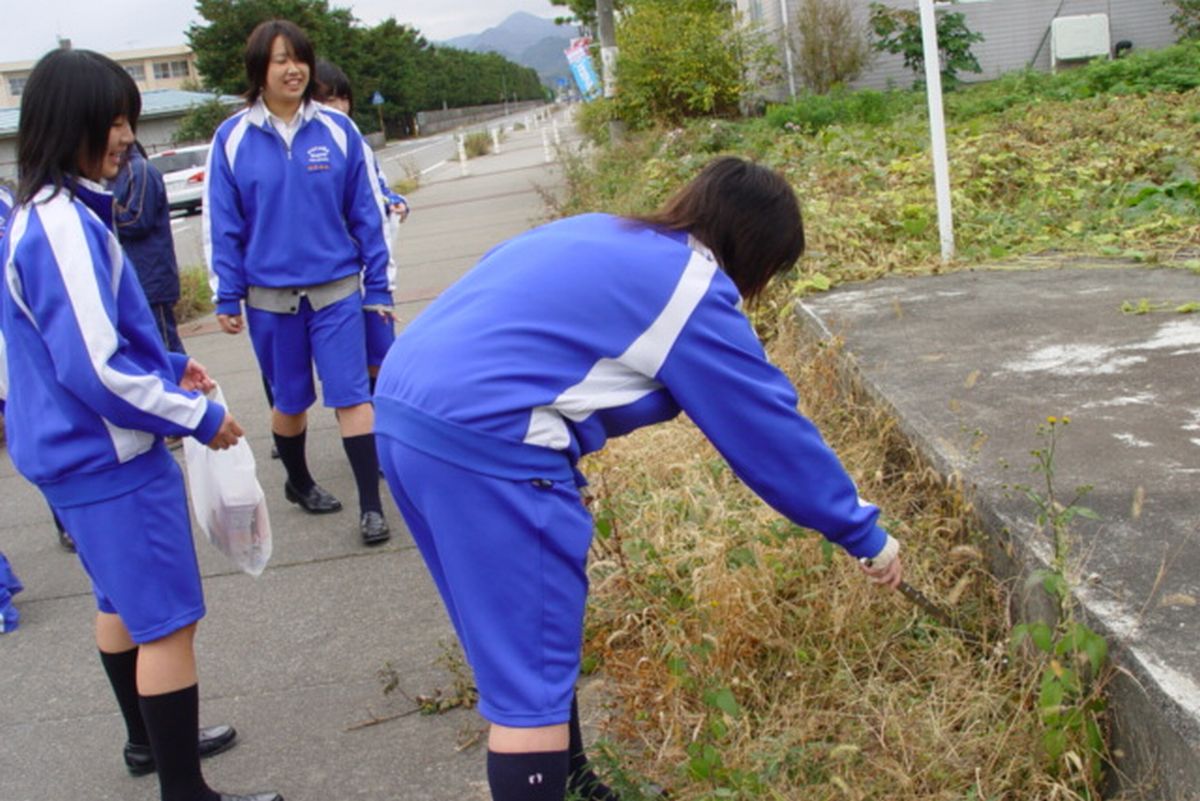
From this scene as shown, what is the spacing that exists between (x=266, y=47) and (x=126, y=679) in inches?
99.4

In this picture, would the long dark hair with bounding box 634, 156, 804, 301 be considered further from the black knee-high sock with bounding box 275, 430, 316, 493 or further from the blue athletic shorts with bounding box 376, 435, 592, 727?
the black knee-high sock with bounding box 275, 430, 316, 493

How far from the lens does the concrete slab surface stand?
2354mm

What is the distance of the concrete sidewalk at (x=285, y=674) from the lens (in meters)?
3.29

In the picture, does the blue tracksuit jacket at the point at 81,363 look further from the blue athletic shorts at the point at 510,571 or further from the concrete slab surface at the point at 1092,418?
the concrete slab surface at the point at 1092,418

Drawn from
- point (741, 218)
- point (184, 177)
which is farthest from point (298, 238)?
point (184, 177)

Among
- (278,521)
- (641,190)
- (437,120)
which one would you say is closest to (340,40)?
(437,120)

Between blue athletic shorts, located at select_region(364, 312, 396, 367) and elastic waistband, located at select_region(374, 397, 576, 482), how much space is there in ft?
9.69

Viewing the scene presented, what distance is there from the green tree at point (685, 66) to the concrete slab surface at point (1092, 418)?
43.1 ft

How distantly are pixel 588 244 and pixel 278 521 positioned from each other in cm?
345

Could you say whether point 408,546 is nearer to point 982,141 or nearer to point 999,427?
point 999,427

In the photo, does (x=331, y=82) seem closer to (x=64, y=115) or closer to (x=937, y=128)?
(x=64, y=115)

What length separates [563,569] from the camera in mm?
2232

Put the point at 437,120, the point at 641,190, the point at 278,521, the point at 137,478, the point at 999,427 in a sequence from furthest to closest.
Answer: the point at 437,120 → the point at 641,190 → the point at 278,521 → the point at 999,427 → the point at 137,478

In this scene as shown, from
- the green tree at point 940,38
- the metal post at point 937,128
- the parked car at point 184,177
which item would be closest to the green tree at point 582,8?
the parked car at point 184,177
